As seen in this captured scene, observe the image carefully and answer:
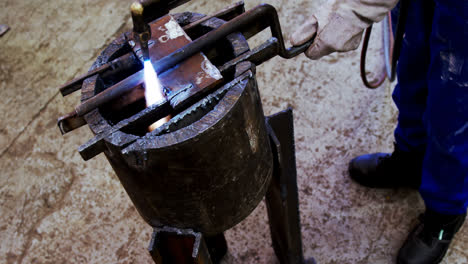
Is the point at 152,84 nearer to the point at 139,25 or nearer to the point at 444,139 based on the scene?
the point at 139,25

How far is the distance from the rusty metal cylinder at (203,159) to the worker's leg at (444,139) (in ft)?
2.23

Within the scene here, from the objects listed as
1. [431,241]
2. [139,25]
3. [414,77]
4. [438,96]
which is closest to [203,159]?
[139,25]

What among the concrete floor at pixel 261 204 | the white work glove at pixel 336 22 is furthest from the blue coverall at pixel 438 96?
the concrete floor at pixel 261 204

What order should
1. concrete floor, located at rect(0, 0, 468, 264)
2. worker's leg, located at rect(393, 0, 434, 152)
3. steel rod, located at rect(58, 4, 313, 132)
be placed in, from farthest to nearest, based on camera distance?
concrete floor, located at rect(0, 0, 468, 264)
worker's leg, located at rect(393, 0, 434, 152)
steel rod, located at rect(58, 4, 313, 132)

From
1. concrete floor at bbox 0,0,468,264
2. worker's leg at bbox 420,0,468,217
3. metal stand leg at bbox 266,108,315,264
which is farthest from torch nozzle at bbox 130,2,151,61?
concrete floor at bbox 0,0,468,264

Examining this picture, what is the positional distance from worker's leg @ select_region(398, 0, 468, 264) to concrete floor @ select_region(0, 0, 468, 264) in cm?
11

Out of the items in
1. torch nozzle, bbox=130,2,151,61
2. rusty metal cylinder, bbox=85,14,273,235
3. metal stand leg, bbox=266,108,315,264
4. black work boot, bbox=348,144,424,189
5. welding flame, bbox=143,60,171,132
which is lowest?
black work boot, bbox=348,144,424,189

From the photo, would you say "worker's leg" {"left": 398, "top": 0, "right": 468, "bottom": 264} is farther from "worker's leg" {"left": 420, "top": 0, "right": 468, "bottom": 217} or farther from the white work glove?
the white work glove

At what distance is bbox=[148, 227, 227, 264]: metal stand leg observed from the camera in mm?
1283

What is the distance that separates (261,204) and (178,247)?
999 millimetres

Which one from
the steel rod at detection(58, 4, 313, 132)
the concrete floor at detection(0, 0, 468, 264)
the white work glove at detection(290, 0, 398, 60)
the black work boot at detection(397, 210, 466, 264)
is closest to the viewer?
the steel rod at detection(58, 4, 313, 132)

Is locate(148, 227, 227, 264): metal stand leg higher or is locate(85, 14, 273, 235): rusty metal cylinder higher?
locate(85, 14, 273, 235): rusty metal cylinder

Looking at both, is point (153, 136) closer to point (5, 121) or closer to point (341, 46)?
point (341, 46)

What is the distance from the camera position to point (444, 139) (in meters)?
1.69
